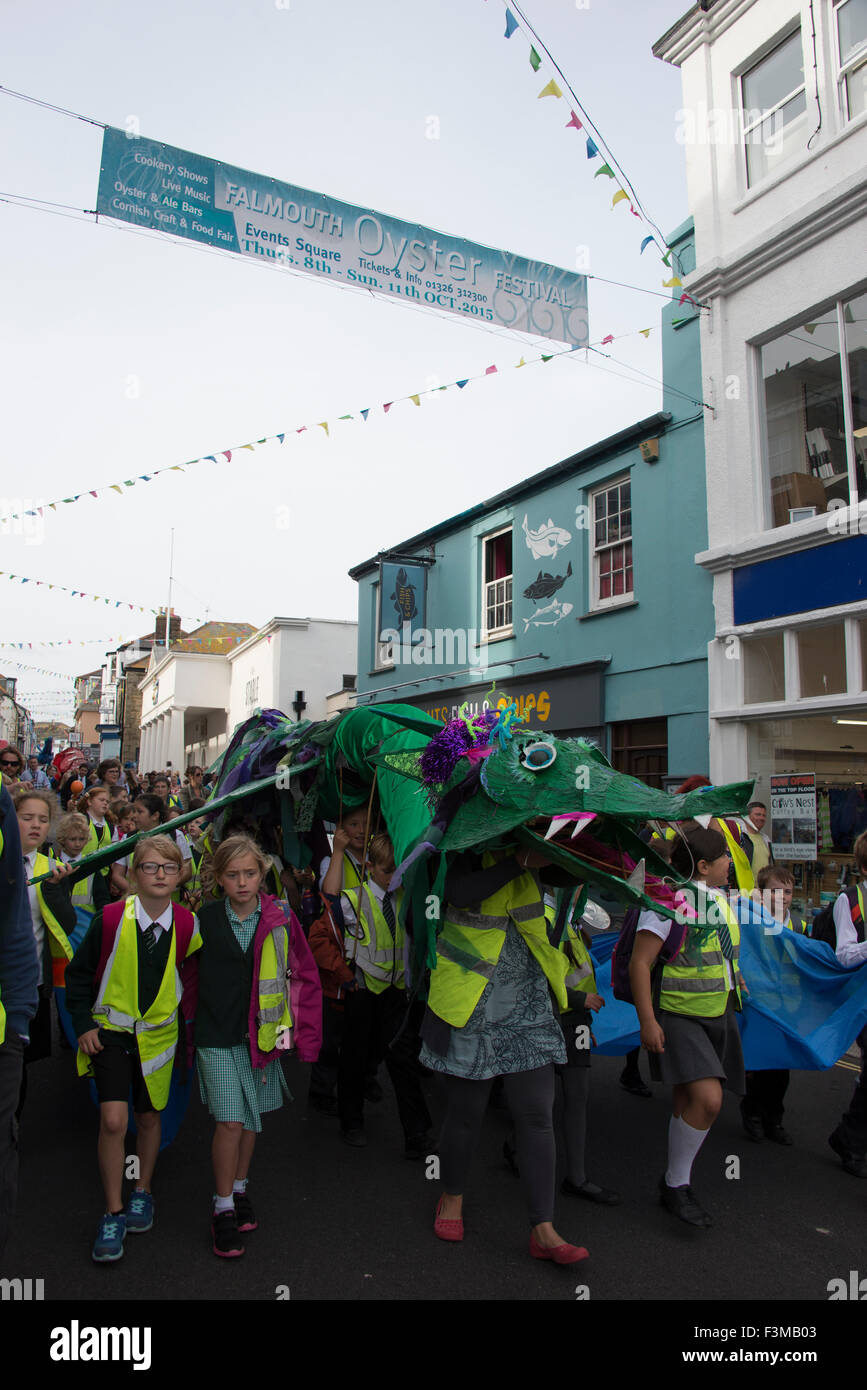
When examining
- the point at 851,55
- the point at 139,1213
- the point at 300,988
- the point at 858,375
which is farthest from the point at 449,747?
the point at 851,55

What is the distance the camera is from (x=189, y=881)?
21.9ft

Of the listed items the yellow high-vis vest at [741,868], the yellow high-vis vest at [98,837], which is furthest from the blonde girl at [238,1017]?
the yellow high-vis vest at [98,837]

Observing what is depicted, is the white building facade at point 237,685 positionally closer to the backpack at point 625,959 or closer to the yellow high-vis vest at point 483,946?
the backpack at point 625,959

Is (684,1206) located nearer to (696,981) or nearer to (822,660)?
(696,981)

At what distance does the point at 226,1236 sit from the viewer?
3500 mm

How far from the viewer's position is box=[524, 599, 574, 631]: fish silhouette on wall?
1335 centimetres

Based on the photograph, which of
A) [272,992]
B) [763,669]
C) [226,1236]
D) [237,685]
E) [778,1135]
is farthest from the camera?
[237,685]

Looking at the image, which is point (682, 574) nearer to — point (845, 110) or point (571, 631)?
point (571, 631)

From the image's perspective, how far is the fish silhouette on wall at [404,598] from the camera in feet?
56.1

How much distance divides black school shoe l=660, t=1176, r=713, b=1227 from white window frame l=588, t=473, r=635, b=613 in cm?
887

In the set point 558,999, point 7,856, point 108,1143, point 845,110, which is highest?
point 845,110

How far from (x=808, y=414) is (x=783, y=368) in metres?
0.75

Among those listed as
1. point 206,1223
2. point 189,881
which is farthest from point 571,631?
point 206,1223
